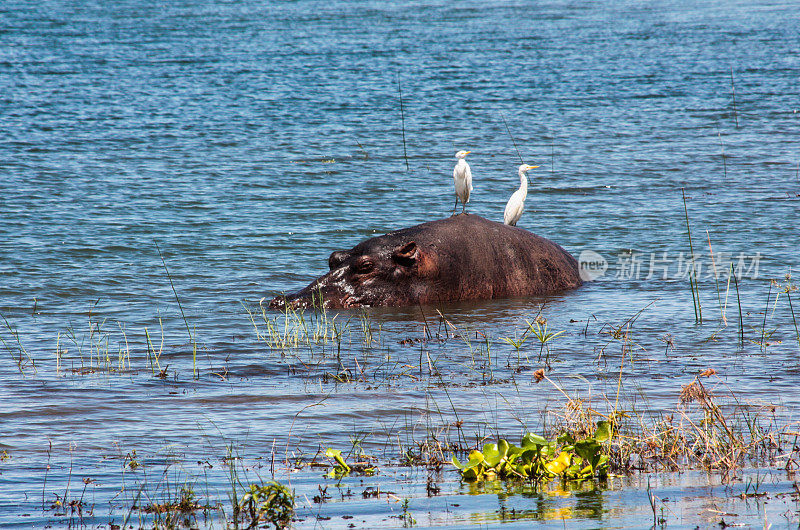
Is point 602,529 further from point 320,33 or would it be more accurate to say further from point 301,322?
point 320,33

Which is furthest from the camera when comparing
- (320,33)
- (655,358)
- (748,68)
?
(320,33)

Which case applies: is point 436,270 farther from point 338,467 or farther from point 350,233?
point 338,467

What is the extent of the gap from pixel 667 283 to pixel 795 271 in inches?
50.8

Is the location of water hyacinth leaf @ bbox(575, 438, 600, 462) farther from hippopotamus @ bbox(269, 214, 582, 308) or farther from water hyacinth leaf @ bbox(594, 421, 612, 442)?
hippopotamus @ bbox(269, 214, 582, 308)

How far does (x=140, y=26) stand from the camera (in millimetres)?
35500

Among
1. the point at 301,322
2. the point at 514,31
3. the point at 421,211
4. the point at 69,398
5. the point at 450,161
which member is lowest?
the point at 69,398

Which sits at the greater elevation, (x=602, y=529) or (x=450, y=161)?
(x=450, y=161)

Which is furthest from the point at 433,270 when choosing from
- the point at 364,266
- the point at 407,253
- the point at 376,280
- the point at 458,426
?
the point at 458,426

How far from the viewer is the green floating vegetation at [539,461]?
4426mm

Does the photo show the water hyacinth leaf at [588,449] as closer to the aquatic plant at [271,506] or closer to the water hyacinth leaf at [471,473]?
the water hyacinth leaf at [471,473]

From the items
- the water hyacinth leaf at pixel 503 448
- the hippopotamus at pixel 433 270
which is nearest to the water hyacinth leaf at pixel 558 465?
the water hyacinth leaf at pixel 503 448

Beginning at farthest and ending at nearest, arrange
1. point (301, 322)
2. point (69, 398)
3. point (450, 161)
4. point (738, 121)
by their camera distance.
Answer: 1. point (738, 121)
2. point (450, 161)
3. point (301, 322)
4. point (69, 398)

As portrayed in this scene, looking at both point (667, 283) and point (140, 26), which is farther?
point (140, 26)

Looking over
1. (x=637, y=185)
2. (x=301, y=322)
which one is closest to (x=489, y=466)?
(x=301, y=322)
